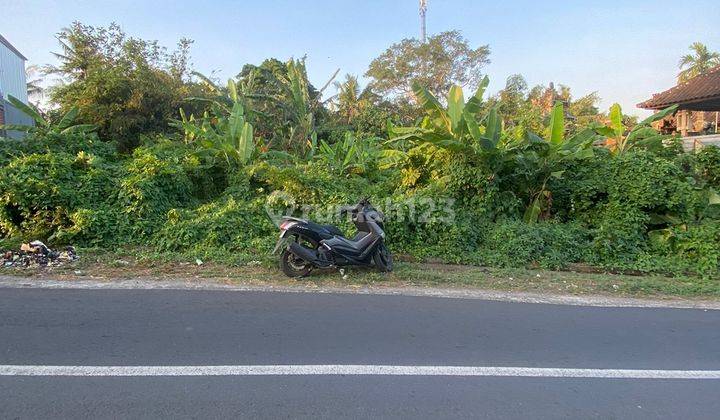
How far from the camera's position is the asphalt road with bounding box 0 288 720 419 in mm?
3295

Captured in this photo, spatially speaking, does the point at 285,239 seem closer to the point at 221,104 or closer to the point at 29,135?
the point at 29,135

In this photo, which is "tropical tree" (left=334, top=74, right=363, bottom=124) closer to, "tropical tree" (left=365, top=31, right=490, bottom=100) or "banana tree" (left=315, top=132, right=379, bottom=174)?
"tropical tree" (left=365, top=31, right=490, bottom=100)

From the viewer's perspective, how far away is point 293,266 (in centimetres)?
710

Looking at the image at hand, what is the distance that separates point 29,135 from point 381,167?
869cm

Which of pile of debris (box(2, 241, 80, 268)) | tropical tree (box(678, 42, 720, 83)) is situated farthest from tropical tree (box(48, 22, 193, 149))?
tropical tree (box(678, 42, 720, 83))

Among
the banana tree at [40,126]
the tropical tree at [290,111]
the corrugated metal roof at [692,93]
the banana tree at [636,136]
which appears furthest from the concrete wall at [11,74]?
the corrugated metal roof at [692,93]

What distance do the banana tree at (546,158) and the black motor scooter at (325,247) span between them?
3996mm

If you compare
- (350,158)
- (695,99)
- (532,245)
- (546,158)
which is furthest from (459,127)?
(695,99)

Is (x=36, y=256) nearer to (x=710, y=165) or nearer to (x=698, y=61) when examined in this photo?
(x=710, y=165)

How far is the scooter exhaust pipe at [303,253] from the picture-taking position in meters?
6.95

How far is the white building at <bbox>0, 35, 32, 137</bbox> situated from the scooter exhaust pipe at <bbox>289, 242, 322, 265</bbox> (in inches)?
720

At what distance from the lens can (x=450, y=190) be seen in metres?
9.70

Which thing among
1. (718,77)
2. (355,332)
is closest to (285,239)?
(355,332)

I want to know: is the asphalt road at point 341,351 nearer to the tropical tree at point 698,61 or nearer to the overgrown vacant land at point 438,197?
the overgrown vacant land at point 438,197
